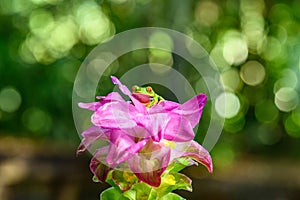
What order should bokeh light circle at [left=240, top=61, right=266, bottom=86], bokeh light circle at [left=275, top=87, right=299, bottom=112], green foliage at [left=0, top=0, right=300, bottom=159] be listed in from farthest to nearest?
bokeh light circle at [left=240, top=61, right=266, bottom=86] < green foliage at [left=0, top=0, right=300, bottom=159] < bokeh light circle at [left=275, top=87, right=299, bottom=112]

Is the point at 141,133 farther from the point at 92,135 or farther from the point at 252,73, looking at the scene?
the point at 252,73

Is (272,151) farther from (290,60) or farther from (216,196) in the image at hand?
(216,196)

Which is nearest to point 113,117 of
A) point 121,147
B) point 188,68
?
point 121,147

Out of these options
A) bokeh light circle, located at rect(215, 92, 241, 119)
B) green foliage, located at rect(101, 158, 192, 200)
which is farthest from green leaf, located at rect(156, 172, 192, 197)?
bokeh light circle, located at rect(215, 92, 241, 119)

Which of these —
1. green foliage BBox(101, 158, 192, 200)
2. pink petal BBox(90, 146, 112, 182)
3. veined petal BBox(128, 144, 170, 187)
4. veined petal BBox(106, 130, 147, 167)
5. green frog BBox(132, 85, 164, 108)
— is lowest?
green foliage BBox(101, 158, 192, 200)

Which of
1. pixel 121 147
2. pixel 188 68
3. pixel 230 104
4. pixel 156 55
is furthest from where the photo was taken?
pixel 230 104

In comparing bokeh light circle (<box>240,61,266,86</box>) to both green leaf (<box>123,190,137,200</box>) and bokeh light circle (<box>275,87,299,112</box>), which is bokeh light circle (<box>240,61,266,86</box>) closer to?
bokeh light circle (<box>275,87,299,112</box>)
